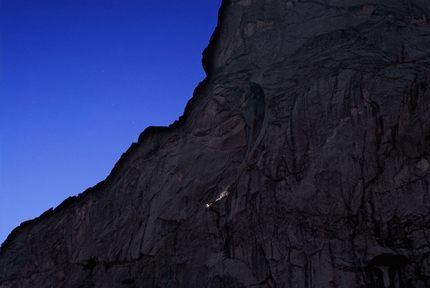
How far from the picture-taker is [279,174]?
16.1 m

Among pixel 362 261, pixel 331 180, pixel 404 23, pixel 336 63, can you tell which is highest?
pixel 404 23

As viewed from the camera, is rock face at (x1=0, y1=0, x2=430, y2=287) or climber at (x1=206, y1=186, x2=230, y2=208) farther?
climber at (x1=206, y1=186, x2=230, y2=208)

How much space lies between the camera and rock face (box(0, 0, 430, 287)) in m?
14.0

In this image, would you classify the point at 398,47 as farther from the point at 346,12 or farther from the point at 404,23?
the point at 346,12

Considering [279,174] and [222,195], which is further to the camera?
[222,195]

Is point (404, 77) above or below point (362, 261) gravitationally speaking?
above

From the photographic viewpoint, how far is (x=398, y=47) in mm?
17812

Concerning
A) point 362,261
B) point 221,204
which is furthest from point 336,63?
point 362,261

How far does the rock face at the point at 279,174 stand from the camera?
14.0 meters

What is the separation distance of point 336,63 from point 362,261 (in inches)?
283

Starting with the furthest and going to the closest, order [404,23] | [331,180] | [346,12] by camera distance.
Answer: [346,12], [404,23], [331,180]

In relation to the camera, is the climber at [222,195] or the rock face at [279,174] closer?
the rock face at [279,174]

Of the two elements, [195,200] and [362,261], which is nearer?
[362,261]

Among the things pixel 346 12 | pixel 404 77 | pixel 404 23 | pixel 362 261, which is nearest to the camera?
pixel 362 261
